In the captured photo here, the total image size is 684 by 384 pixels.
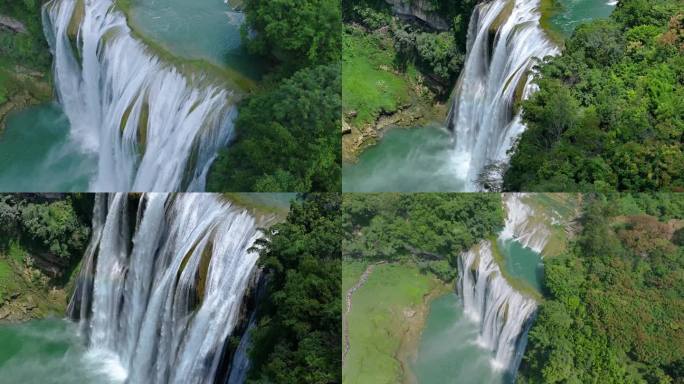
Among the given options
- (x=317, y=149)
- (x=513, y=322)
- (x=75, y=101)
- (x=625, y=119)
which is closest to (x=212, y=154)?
(x=317, y=149)

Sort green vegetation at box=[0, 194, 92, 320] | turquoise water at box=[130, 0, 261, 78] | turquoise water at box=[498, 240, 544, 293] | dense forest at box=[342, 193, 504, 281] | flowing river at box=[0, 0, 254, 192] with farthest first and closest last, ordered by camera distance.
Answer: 1. green vegetation at box=[0, 194, 92, 320]
2. turquoise water at box=[130, 0, 261, 78]
3. flowing river at box=[0, 0, 254, 192]
4. dense forest at box=[342, 193, 504, 281]
5. turquoise water at box=[498, 240, 544, 293]

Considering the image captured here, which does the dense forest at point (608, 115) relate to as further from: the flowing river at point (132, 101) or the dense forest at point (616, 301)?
the flowing river at point (132, 101)

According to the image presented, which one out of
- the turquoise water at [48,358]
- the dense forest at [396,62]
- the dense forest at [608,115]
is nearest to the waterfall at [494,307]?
the dense forest at [608,115]

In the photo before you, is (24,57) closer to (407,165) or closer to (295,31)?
(295,31)

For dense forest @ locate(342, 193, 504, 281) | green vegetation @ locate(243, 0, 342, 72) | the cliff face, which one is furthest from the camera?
the cliff face

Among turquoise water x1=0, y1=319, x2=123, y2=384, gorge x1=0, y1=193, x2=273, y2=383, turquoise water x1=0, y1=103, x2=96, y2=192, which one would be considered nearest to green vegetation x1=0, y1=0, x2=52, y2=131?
turquoise water x1=0, y1=103, x2=96, y2=192

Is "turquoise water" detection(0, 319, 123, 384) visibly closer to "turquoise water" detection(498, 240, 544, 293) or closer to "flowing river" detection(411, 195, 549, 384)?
"flowing river" detection(411, 195, 549, 384)
